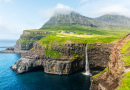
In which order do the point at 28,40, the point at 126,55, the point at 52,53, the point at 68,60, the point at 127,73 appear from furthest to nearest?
the point at 28,40, the point at 52,53, the point at 68,60, the point at 126,55, the point at 127,73

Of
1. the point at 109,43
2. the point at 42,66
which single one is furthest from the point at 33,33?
the point at 109,43

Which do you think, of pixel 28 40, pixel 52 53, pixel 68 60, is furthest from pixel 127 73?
pixel 28 40

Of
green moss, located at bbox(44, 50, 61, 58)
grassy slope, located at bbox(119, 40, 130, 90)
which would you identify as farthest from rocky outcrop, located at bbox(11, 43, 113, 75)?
grassy slope, located at bbox(119, 40, 130, 90)

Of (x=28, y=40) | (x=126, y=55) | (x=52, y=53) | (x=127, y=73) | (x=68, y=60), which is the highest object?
(x=28, y=40)

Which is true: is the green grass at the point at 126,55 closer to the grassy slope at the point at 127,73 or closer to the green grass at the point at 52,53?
the grassy slope at the point at 127,73

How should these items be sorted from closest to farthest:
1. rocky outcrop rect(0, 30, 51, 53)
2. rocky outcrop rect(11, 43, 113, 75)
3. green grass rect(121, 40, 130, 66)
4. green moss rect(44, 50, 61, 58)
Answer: green grass rect(121, 40, 130, 66)
rocky outcrop rect(11, 43, 113, 75)
green moss rect(44, 50, 61, 58)
rocky outcrop rect(0, 30, 51, 53)

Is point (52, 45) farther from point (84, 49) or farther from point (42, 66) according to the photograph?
point (84, 49)

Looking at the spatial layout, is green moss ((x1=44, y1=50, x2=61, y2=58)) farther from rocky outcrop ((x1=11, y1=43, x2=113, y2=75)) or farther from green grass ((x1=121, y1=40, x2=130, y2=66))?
green grass ((x1=121, y1=40, x2=130, y2=66))

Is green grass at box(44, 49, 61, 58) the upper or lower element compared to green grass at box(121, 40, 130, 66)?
lower

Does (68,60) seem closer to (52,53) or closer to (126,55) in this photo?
(52,53)

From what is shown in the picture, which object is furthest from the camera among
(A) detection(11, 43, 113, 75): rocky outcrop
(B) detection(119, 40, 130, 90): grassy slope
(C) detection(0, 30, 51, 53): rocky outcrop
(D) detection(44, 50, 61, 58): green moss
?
(C) detection(0, 30, 51, 53): rocky outcrop
